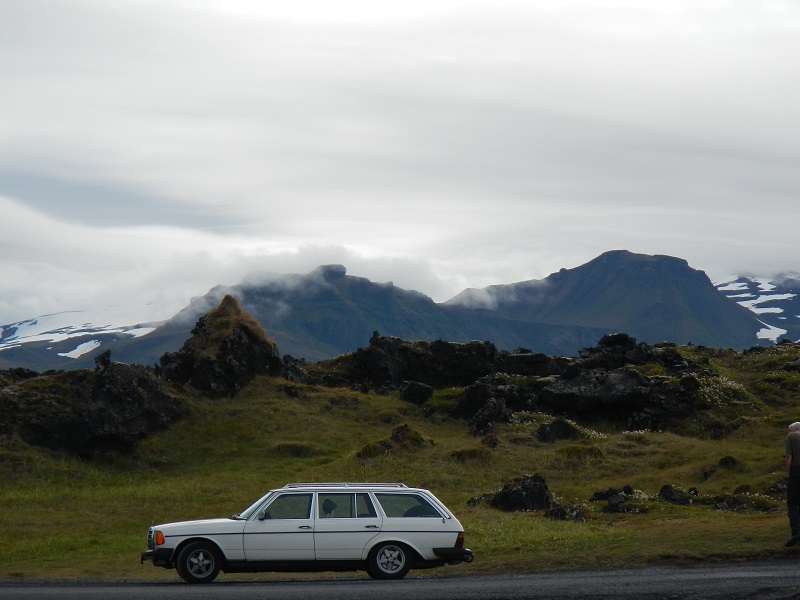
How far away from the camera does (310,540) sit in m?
22.0

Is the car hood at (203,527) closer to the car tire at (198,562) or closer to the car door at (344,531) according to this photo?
the car tire at (198,562)

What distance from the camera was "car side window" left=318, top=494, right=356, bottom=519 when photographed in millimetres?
22250

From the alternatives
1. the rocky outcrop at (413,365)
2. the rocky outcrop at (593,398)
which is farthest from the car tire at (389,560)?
the rocky outcrop at (413,365)

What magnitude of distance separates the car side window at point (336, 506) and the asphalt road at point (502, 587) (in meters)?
1.48

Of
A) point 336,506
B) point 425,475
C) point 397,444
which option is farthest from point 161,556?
point 397,444

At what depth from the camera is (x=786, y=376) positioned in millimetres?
67000

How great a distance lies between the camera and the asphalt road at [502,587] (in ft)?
61.7

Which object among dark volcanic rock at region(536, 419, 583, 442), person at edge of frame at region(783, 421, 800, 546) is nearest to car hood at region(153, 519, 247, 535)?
person at edge of frame at region(783, 421, 800, 546)

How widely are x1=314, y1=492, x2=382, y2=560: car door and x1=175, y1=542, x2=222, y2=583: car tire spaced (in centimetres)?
231

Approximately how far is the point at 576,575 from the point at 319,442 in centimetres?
3094

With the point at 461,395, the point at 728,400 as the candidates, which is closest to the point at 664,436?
the point at 728,400

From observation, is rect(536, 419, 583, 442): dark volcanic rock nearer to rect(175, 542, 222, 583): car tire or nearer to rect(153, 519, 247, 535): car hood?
rect(153, 519, 247, 535): car hood

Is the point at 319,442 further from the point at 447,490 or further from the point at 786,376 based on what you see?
the point at 786,376

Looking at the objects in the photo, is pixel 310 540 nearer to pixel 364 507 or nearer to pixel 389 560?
pixel 364 507
